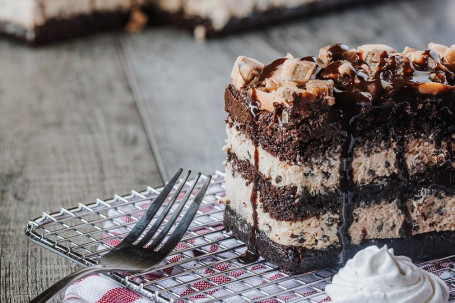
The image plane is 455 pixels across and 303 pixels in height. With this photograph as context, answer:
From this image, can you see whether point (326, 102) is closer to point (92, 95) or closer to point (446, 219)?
point (446, 219)

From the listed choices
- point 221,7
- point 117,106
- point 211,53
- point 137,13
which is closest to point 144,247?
point 117,106

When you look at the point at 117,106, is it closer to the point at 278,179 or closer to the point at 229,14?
the point at 229,14

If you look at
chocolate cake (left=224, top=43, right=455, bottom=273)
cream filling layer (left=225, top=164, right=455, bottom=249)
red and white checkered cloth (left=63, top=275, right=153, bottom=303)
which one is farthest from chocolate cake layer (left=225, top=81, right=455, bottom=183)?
red and white checkered cloth (left=63, top=275, right=153, bottom=303)

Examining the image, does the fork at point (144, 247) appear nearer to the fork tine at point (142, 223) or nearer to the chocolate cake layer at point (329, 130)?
the fork tine at point (142, 223)

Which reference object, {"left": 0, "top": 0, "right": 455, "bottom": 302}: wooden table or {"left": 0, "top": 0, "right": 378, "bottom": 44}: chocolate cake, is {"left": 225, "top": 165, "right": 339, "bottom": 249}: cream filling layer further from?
{"left": 0, "top": 0, "right": 378, "bottom": 44}: chocolate cake

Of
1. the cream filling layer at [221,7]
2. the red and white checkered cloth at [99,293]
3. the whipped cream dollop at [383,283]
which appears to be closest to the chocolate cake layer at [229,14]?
the cream filling layer at [221,7]

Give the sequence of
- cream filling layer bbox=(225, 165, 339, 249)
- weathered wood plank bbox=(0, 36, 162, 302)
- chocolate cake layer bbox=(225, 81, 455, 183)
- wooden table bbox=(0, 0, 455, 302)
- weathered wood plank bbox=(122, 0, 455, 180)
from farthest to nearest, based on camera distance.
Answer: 1. weathered wood plank bbox=(122, 0, 455, 180)
2. wooden table bbox=(0, 0, 455, 302)
3. weathered wood plank bbox=(0, 36, 162, 302)
4. cream filling layer bbox=(225, 165, 339, 249)
5. chocolate cake layer bbox=(225, 81, 455, 183)

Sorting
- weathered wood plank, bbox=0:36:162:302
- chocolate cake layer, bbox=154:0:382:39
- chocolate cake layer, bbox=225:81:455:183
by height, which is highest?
chocolate cake layer, bbox=225:81:455:183
